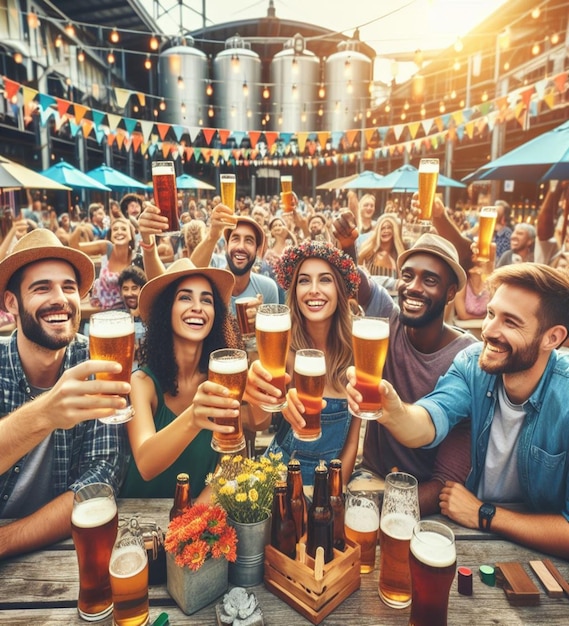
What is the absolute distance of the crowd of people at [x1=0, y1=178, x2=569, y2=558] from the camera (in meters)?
1.47

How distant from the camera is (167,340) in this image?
6.86 feet

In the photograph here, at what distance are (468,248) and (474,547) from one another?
256cm

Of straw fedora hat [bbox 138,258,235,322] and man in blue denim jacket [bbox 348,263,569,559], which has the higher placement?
straw fedora hat [bbox 138,258,235,322]

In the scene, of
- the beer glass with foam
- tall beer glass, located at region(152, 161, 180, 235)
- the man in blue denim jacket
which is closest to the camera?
the beer glass with foam

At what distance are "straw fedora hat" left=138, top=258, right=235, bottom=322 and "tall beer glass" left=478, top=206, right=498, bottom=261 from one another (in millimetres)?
1919

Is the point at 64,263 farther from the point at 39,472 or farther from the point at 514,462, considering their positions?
the point at 514,462

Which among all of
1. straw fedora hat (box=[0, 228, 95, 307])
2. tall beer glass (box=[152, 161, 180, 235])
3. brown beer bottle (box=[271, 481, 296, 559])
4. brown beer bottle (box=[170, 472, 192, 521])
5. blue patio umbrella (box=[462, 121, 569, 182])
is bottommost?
brown beer bottle (box=[271, 481, 296, 559])

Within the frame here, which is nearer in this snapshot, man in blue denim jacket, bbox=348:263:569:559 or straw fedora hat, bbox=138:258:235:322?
man in blue denim jacket, bbox=348:263:569:559

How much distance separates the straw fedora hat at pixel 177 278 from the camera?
202cm

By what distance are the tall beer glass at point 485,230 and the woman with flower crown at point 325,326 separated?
134 centimetres

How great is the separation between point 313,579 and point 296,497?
0.78 ft

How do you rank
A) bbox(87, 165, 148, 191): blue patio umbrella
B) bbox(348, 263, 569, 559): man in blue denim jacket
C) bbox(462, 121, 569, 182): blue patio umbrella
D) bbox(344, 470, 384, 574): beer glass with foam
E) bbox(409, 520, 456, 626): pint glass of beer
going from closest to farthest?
1. bbox(409, 520, 456, 626): pint glass of beer
2. bbox(344, 470, 384, 574): beer glass with foam
3. bbox(348, 263, 569, 559): man in blue denim jacket
4. bbox(462, 121, 569, 182): blue patio umbrella
5. bbox(87, 165, 148, 191): blue patio umbrella

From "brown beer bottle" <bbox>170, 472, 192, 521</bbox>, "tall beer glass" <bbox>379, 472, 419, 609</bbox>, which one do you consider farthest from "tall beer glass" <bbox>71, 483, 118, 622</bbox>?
"tall beer glass" <bbox>379, 472, 419, 609</bbox>

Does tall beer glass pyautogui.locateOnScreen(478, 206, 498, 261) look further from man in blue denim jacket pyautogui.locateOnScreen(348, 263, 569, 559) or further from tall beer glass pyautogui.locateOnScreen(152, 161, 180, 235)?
tall beer glass pyautogui.locateOnScreen(152, 161, 180, 235)
